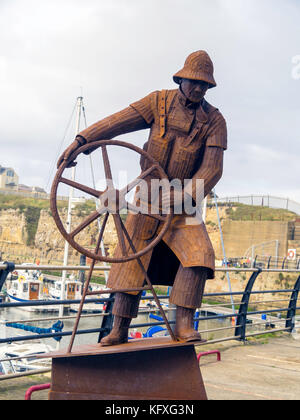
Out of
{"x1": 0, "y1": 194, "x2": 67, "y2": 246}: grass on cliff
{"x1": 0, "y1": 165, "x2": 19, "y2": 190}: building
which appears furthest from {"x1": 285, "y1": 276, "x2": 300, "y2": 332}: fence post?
{"x1": 0, "y1": 165, "x2": 19, "y2": 190}: building

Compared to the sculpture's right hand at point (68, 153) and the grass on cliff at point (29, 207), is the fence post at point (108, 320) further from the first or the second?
the grass on cliff at point (29, 207)

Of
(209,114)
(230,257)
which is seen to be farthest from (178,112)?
(230,257)

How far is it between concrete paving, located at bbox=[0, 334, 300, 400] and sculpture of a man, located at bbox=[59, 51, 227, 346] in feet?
3.19

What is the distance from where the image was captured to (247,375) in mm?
4801

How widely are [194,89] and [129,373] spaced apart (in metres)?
1.91

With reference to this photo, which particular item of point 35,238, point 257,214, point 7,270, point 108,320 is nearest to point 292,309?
point 108,320

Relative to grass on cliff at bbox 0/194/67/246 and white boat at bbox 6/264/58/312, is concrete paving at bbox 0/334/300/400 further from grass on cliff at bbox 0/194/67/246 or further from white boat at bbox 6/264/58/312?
grass on cliff at bbox 0/194/67/246

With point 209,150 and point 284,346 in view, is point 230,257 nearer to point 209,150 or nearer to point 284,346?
point 284,346

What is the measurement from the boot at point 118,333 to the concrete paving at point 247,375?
2.47ft

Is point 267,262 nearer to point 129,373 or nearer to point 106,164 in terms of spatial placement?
point 129,373

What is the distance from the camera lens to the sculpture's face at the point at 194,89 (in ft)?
11.2

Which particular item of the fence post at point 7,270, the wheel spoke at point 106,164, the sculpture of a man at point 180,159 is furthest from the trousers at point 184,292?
the fence post at point 7,270

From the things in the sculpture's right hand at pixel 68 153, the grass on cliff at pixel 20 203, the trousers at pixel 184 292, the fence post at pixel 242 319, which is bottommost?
the fence post at pixel 242 319
